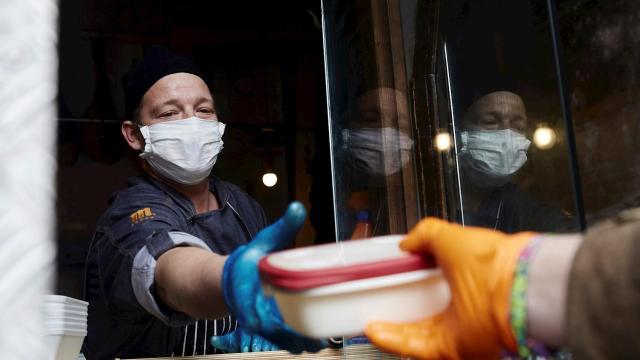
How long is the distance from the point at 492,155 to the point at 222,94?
2604 millimetres

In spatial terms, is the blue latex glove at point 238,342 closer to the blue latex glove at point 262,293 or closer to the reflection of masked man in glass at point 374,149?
the reflection of masked man in glass at point 374,149

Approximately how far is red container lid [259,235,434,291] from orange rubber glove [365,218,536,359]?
50 mm

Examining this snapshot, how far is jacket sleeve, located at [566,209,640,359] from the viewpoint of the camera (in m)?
0.67

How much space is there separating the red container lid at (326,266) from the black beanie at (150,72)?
1.53 meters

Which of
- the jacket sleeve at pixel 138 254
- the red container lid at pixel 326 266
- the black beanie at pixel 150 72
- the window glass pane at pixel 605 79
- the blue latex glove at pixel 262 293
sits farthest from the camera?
the black beanie at pixel 150 72

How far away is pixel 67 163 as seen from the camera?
3807 millimetres

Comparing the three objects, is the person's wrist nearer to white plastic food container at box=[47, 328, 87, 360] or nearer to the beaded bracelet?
the beaded bracelet

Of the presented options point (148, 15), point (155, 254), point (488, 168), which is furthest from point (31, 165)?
point (148, 15)

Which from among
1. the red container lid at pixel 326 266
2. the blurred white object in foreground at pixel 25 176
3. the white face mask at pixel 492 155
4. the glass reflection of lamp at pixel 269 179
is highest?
the glass reflection of lamp at pixel 269 179

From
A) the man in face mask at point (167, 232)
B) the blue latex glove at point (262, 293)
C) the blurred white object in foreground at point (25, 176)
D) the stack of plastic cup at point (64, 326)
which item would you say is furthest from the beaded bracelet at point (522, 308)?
the stack of plastic cup at point (64, 326)

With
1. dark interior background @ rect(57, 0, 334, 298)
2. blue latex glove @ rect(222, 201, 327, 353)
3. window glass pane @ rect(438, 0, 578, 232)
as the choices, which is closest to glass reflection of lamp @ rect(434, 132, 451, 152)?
window glass pane @ rect(438, 0, 578, 232)

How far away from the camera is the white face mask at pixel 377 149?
203 centimetres

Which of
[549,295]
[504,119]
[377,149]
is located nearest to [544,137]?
[504,119]

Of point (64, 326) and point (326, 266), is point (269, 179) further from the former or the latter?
point (326, 266)
